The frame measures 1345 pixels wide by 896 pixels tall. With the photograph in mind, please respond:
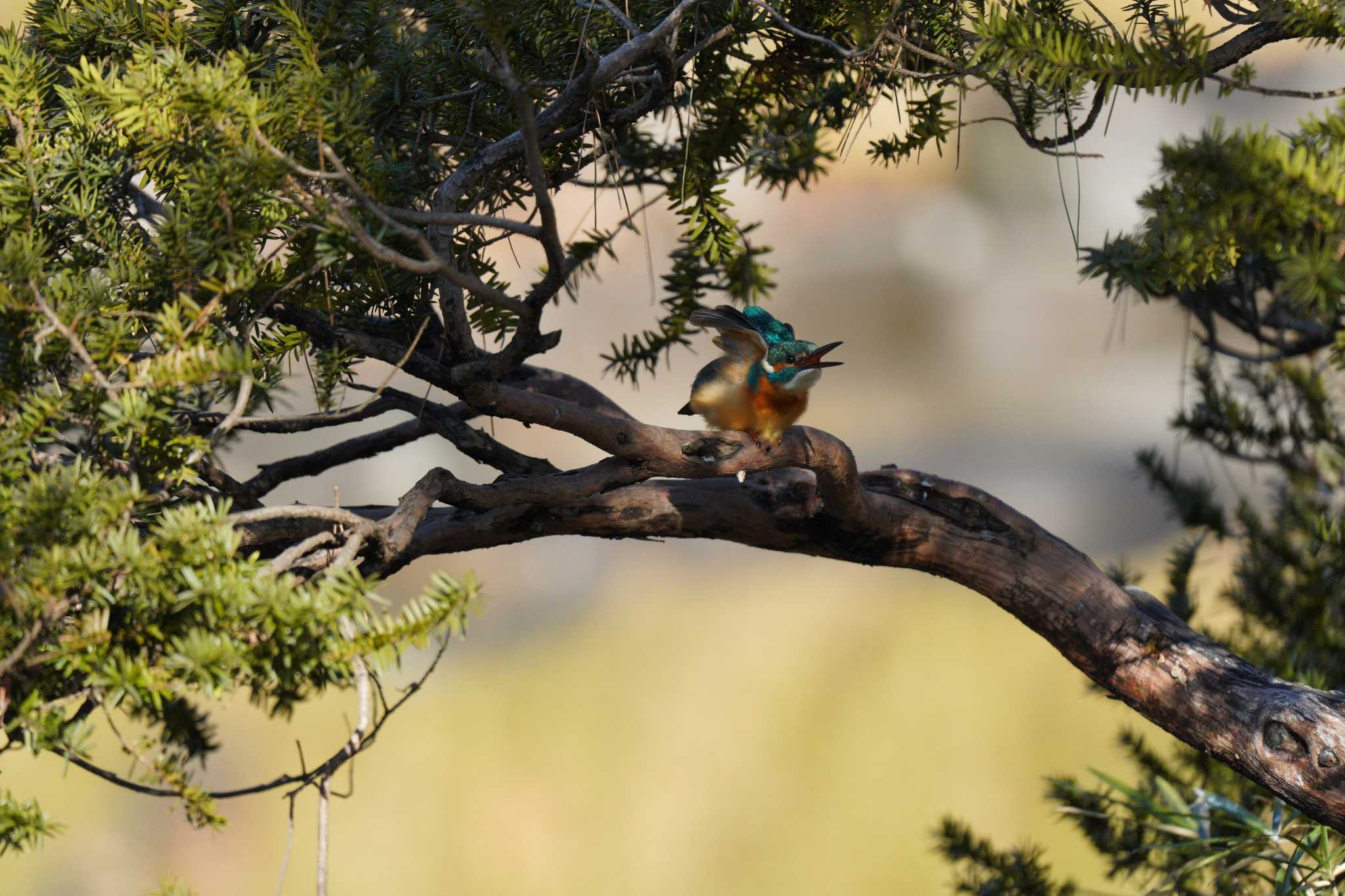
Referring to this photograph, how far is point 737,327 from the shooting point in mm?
1523

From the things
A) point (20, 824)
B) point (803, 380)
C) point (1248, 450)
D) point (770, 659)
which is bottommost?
point (20, 824)

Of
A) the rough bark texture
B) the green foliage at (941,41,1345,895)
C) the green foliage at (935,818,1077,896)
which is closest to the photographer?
the green foliage at (941,41,1345,895)

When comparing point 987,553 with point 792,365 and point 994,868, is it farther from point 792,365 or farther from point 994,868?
point 994,868

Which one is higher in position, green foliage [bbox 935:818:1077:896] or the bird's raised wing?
the bird's raised wing

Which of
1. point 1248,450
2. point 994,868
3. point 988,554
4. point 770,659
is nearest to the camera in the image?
point 988,554

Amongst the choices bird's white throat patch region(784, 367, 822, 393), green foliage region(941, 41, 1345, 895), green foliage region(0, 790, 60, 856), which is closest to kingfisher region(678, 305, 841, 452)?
bird's white throat patch region(784, 367, 822, 393)

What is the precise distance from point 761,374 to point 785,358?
4 centimetres

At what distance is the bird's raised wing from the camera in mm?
1518

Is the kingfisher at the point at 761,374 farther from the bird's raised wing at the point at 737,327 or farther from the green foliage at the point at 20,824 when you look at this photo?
the green foliage at the point at 20,824

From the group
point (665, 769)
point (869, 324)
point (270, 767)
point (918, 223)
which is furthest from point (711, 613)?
point (918, 223)

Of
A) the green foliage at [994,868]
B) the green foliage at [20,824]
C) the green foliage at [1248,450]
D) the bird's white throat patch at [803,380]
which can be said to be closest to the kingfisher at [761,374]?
the bird's white throat patch at [803,380]

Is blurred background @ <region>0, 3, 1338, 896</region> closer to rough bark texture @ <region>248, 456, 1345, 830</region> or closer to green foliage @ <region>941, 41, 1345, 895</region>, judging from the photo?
green foliage @ <region>941, 41, 1345, 895</region>

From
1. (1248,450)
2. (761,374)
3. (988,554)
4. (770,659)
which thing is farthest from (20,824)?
(770,659)

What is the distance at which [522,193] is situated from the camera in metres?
1.54
